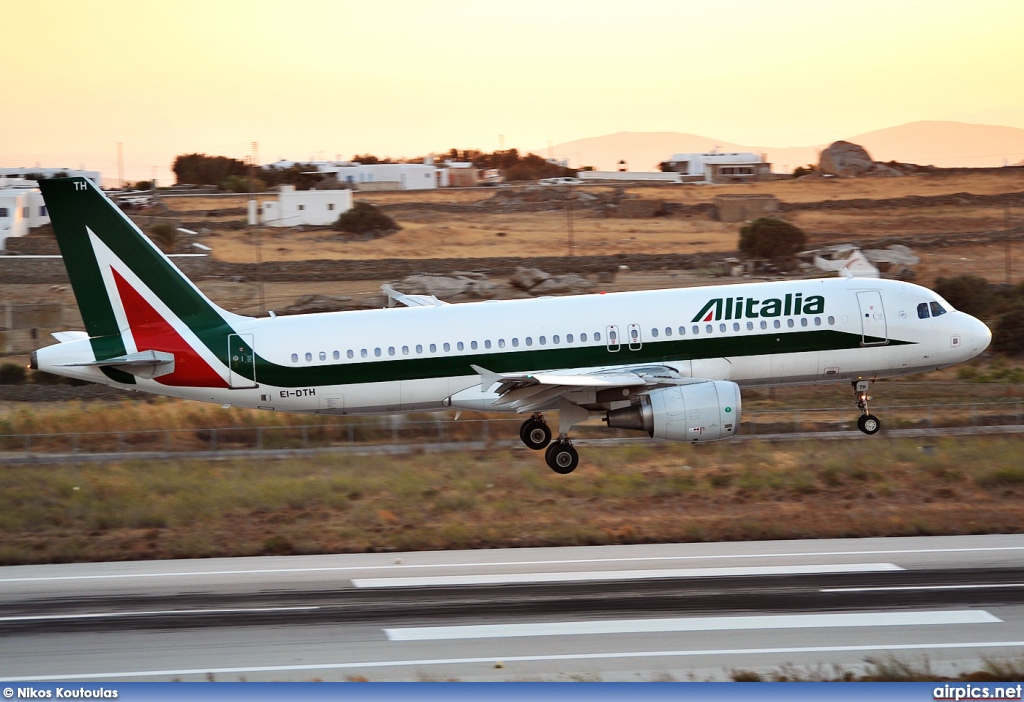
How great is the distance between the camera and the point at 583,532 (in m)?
29.9

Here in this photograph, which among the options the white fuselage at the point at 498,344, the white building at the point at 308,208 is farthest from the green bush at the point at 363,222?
the white fuselage at the point at 498,344

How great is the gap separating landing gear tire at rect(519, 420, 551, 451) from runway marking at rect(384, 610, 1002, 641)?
492 inches

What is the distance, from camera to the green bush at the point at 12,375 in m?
56.9

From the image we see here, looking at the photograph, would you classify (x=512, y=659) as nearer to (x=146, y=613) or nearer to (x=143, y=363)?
(x=146, y=613)

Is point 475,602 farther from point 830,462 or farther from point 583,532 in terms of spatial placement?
point 830,462

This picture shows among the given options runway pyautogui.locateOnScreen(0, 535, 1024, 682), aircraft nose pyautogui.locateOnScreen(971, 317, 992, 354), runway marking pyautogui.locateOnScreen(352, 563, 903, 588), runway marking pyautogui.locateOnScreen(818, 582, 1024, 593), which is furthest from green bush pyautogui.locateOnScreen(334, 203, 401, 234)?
runway marking pyautogui.locateOnScreen(818, 582, 1024, 593)

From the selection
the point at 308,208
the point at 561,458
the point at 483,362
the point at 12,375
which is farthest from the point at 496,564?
the point at 308,208

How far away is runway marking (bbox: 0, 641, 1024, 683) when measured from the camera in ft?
61.7

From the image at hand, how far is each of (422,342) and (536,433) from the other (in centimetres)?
457

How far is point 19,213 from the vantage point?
10194 cm

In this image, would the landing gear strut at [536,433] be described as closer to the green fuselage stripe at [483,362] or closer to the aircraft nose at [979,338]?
the green fuselage stripe at [483,362]

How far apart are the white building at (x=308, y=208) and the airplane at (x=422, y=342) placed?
248 feet

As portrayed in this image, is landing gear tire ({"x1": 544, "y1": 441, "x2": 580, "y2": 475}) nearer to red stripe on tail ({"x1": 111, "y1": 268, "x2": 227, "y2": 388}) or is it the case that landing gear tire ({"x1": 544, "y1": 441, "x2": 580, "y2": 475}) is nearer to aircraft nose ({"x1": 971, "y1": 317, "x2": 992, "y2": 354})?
red stripe on tail ({"x1": 111, "y1": 268, "x2": 227, "y2": 388})

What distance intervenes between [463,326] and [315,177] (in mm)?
124827
